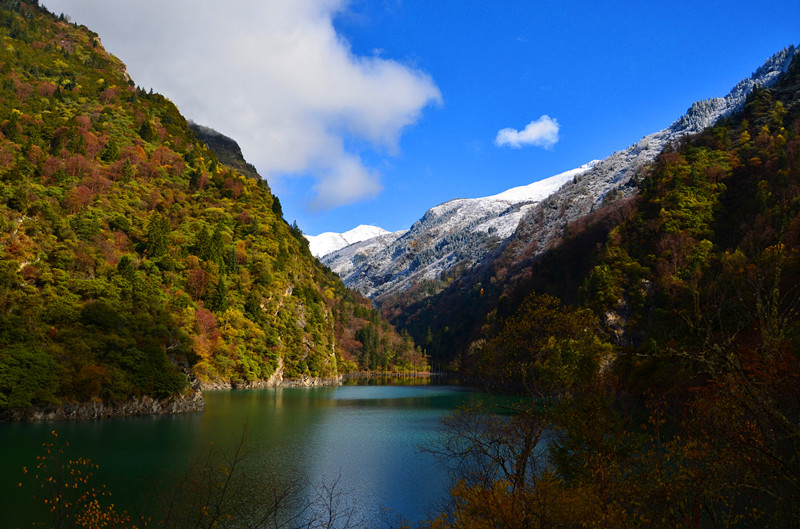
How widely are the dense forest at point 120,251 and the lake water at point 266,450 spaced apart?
6269 millimetres

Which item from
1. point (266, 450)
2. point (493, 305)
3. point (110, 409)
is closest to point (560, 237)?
point (493, 305)

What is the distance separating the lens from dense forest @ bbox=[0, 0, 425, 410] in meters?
40.1

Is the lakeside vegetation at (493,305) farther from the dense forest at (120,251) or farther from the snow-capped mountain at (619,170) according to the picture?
the snow-capped mountain at (619,170)

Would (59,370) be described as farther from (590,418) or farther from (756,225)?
(756,225)

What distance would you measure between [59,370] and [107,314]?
747 cm

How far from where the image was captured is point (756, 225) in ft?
176

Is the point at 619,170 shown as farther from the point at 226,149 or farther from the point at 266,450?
the point at 266,450

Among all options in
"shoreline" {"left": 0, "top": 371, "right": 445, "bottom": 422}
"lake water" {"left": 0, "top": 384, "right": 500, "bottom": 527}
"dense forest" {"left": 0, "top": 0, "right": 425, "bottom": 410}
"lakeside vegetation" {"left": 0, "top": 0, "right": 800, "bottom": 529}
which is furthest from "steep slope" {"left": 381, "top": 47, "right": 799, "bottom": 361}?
"shoreline" {"left": 0, "top": 371, "right": 445, "bottom": 422}

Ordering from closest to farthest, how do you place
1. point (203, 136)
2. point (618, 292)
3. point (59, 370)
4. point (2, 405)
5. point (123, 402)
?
point (2, 405), point (59, 370), point (123, 402), point (618, 292), point (203, 136)

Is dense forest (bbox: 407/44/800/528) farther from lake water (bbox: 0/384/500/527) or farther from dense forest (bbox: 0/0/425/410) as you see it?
dense forest (bbox: 0/0/425/410)

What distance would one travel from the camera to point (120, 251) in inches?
2359

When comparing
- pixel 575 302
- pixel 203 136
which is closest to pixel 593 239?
pixel 575 302

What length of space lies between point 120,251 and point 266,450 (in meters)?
43.3

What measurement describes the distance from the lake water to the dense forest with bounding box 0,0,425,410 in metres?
6.27
